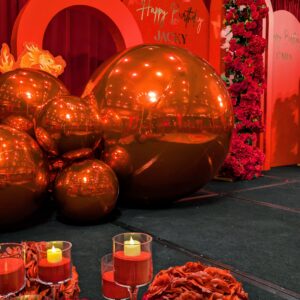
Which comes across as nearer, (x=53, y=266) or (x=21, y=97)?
(x=53, y=266)

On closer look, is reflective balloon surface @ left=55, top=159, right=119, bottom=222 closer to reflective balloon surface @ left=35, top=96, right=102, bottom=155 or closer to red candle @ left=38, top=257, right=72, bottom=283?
reflective balloon surface @ left=35, top=96, right=102, bottom=155

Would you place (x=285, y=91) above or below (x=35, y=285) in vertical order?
above

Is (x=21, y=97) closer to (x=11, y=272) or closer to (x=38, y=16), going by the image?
(x=38, y=16)

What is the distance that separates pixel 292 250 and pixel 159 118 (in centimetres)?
110

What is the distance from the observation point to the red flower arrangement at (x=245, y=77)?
4156mm

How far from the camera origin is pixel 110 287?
107 centimetres

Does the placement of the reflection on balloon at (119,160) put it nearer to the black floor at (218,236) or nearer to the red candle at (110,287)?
the black floor at (218,236)

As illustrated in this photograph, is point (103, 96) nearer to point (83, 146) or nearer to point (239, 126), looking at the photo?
point (83, 146)

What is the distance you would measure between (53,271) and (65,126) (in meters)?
1.48

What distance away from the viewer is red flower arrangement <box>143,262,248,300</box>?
3.00 ft

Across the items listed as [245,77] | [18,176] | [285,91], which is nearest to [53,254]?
[18,176]

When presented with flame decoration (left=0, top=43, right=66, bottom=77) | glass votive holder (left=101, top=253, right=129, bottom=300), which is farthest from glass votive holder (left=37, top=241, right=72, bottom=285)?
flame decoration (left=0, top=43, right=66, bottom=77)

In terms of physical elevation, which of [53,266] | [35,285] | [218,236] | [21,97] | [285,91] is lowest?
[218,236]

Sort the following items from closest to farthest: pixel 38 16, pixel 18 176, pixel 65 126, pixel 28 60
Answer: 1. pixel 18 176
2. pixel 65 126
3. pixel 28 60
4. pixel 38 16
